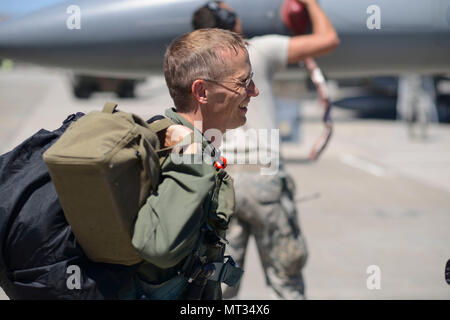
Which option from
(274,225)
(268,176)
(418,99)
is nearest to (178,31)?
(268,176)

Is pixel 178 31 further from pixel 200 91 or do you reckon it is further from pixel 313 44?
pixel 200 91

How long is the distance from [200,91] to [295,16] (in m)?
2.09

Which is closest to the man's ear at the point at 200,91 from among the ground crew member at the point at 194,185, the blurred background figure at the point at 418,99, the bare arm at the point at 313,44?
the ground crew member at the point at 194,185

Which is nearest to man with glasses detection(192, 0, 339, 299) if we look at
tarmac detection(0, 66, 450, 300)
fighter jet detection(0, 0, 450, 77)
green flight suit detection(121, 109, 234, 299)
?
tarmac detection(0, 66, 450, 300)

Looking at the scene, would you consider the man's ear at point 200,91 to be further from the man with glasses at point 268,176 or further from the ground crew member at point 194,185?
the man with glasses at point 268,176

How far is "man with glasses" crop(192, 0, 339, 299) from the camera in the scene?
9.23 feet

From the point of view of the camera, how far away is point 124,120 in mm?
1224

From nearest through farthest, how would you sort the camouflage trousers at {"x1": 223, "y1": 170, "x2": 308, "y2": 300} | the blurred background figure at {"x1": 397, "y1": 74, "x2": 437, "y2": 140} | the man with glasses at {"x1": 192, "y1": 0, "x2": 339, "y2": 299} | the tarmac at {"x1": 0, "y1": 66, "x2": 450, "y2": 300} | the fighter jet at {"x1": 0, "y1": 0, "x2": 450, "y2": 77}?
1. the man with glasses at {"x1": 192, "y1": 0, "x2": 339, "y2": 299}
2. the camouflage trousers at {"x1": 223, "y1": 170, "x2": 308, "y2": 300}
3. the fighter jet at {"x1": 0, "y1": 0, "x2": 450, "y2": 77}
4. the tarmac at {"x1": 0, "y1": 66, "x2": 450, "y2": 300}
5. the blurred background figure at {"x1": 397, "y1": 74, "x2": 437, "y2": 140}

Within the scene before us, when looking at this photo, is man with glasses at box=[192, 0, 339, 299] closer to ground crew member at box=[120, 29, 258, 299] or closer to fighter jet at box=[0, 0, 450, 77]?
fighter jet at box=[0, 0, 450, 77]

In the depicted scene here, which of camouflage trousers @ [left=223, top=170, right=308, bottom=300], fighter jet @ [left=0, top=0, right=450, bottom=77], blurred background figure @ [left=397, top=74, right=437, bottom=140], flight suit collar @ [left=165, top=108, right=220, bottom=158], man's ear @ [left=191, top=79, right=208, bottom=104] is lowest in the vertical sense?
blurred background figure @ [left=397, top=74, right=437, bottom=140]

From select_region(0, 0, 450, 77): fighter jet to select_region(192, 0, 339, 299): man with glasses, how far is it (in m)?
0.59

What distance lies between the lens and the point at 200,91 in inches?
55.0
